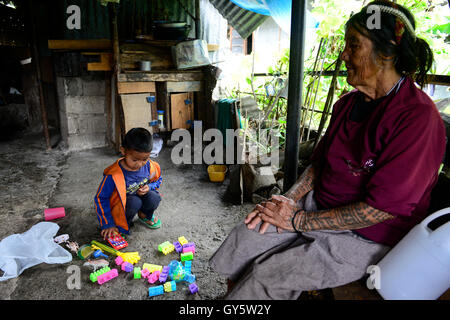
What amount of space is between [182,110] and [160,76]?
2.43 feet

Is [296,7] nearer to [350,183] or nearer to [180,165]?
[350,183]

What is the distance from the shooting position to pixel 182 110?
5.53 m

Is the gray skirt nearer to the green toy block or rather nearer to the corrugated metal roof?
the green toy block

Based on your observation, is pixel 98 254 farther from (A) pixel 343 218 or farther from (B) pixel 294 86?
Answer: (B) pixel 294 86

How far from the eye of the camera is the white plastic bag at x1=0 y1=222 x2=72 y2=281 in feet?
7.46

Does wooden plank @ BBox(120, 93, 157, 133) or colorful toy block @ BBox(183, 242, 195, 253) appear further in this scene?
wooden plank @ BBox(120, 93, 157, 133)

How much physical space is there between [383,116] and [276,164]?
257cm

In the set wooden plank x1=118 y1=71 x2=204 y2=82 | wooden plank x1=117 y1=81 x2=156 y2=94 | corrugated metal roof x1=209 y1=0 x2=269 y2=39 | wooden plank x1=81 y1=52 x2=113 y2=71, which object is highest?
corrugated metal roof x1=209 y1=0 x2=269 y2=39

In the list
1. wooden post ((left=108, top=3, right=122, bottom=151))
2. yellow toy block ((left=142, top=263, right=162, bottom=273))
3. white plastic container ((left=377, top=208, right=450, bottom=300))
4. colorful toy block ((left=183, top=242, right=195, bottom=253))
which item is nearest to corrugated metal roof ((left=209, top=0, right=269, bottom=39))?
wooden post ((left=108, top=3, right=122, bottom=151))

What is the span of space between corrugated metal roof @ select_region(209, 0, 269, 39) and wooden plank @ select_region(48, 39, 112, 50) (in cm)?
250

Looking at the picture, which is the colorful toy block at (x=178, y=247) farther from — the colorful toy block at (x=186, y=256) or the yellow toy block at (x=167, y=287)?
the yellow toy block at (x=167, y=287)

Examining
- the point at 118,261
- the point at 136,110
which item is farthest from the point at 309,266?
the point at 136,110
